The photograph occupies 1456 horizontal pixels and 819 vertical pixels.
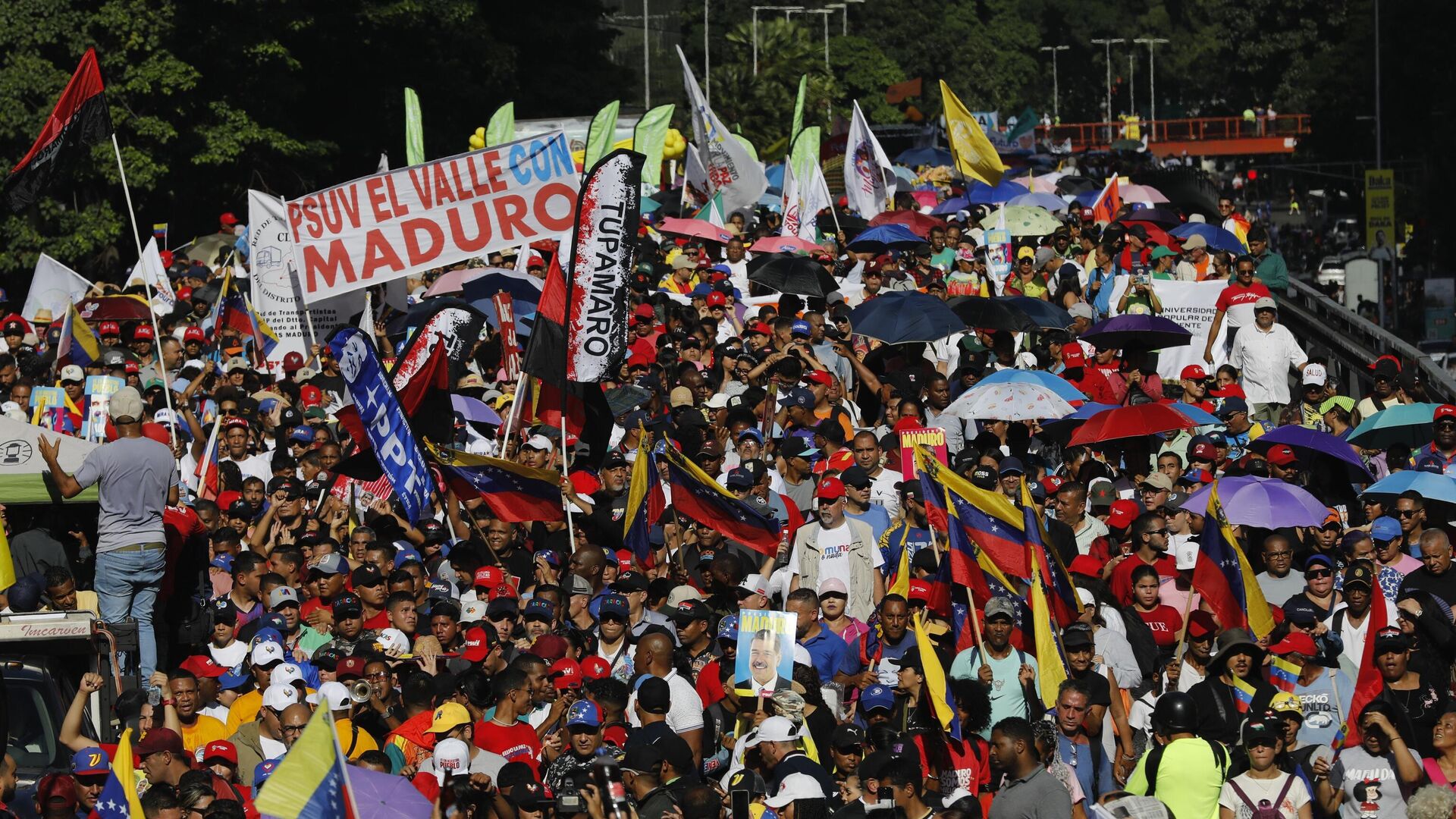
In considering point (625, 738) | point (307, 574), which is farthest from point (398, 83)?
point (625, 738)

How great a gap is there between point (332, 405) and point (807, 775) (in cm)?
921

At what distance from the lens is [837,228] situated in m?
27.7

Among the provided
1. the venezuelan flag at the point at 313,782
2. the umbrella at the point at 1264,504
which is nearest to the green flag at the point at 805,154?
the umbrella at the point at 1264,504

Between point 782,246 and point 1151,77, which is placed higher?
point 782,246

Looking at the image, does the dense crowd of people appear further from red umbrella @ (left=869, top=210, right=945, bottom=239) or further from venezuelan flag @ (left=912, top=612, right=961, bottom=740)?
red umbrella @ (left=869, top=210, right=945, bottom=239)

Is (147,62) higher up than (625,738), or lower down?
higher up

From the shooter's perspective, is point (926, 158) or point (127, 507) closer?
point (127, 507)

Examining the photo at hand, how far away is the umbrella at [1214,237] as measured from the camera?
73.5 feet

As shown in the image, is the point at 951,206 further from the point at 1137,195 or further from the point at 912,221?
the point at 912,221

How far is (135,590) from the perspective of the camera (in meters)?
12.2

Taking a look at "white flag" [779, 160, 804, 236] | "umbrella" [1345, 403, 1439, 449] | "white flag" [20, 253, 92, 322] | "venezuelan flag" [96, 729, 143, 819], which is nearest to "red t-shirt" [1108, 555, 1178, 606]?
"umbrella" [1345, 403, 1439, 449]

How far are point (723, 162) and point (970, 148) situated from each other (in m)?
4.33

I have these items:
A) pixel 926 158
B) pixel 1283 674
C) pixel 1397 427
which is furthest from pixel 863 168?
pixel 1283 674

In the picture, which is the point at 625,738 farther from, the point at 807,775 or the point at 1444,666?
the point at 1444,666
